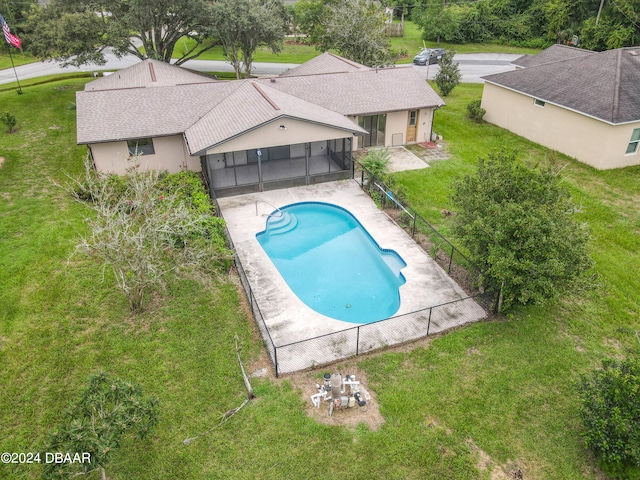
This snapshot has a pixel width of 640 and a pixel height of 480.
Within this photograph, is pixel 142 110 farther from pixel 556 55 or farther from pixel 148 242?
pixel 556 55

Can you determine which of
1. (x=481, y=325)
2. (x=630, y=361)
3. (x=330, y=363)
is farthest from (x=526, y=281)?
(x=330, y=363)

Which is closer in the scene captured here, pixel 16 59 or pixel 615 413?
pixel 615 413

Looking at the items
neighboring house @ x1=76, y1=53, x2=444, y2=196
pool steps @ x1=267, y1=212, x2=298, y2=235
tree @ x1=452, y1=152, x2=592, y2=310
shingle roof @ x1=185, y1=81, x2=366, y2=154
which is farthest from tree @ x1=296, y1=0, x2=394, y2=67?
tree @ x1=452, y1=152, x2=592, y2=310

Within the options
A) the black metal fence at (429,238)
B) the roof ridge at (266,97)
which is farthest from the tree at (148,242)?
the black metal fence at (429,238)

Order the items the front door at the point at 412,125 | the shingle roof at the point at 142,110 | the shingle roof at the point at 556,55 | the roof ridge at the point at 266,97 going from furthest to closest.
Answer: the shingle roof at the point at 556,55, the front door at the point at 412,125, the shingle roof at the point at 142,110, the roof ridge at the point at 266,97

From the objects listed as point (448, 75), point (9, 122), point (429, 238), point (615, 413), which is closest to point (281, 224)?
point (429, 238)

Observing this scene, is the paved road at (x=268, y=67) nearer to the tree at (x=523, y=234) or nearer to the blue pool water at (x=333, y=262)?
the blue pool water at (x=333, y=262)
